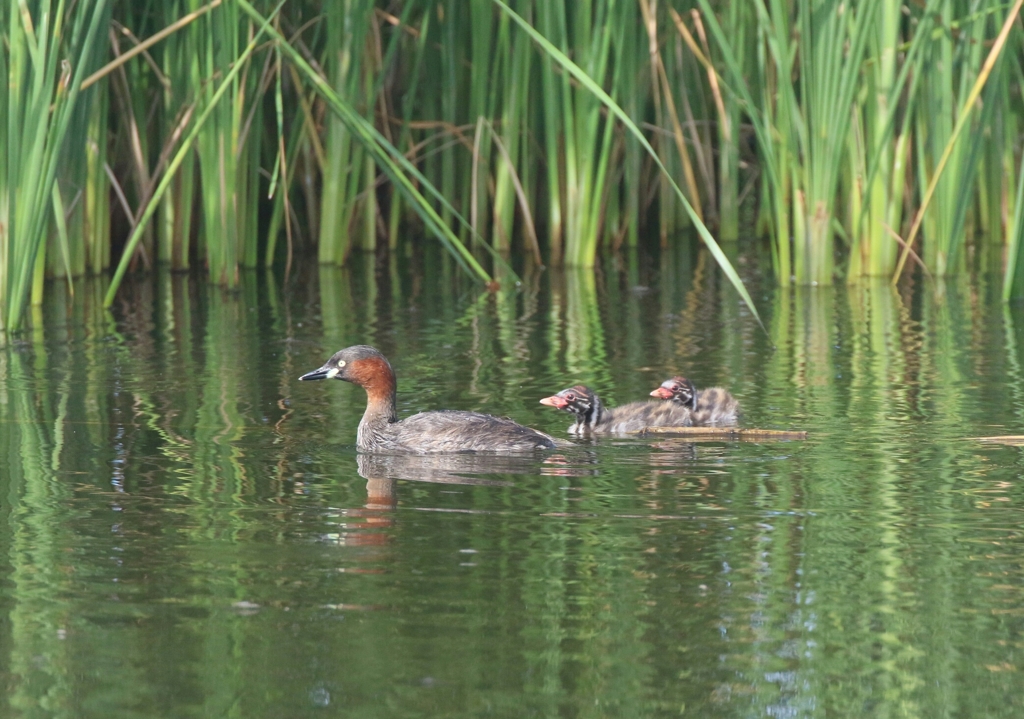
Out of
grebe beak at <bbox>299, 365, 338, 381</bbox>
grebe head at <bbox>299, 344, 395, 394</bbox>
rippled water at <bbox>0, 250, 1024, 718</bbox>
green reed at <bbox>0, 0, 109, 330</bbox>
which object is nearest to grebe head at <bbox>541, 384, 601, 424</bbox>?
rippled water at <bbox>0, 250, 1024, 718</bbox>

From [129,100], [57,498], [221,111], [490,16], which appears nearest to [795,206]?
[490,16]

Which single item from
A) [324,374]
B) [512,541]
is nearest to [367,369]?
[324,374]

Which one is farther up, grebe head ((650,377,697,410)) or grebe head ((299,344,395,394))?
grebe head ((299,344,395,394))

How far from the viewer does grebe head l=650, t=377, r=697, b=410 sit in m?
7.05

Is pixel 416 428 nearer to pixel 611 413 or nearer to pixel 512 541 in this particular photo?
pixel 611 413

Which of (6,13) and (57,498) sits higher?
(6,13)

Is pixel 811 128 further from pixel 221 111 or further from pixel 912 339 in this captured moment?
pixel 221 111

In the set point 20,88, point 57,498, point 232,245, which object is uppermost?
point 20,88

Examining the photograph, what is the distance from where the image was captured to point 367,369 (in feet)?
22.5

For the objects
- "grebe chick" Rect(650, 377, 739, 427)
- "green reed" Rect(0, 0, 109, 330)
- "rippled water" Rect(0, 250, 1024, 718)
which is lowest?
"rippled water" Rect(0, 250, 1024, 718)

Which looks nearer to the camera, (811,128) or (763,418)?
(763,418)

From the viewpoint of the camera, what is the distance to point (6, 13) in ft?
26.9

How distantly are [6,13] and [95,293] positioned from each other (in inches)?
111

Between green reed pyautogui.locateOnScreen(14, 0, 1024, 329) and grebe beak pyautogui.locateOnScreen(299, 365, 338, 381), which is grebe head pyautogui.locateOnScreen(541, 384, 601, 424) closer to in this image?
grebe beak pyautogui.locateOnScreen(299, 365, 338, 381)
